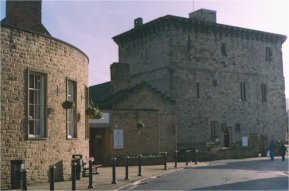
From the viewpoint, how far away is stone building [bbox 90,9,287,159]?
3984cm

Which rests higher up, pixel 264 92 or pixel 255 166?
pixel 264 92

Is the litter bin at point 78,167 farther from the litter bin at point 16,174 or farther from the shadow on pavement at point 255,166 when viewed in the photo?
the shadow on pavement at point 255,166

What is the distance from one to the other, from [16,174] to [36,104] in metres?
2.70

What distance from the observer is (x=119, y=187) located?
1442cm

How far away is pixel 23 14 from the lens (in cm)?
2116

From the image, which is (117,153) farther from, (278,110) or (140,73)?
(278,110)

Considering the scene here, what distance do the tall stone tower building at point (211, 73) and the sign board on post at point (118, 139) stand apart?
493 inches

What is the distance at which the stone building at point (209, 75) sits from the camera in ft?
131

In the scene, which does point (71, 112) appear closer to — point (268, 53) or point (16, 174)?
point (16, 174)

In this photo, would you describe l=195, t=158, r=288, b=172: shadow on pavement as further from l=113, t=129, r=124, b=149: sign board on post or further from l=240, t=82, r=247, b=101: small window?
l=240, t=82, r=247, b=101: small window

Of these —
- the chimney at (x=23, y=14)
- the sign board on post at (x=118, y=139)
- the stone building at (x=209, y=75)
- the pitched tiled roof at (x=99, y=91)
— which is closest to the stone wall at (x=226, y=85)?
the stone building at (x=209, y=75)

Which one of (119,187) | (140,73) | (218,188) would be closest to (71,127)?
(119,187)

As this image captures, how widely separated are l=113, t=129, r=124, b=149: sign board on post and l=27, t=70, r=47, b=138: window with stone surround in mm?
11554

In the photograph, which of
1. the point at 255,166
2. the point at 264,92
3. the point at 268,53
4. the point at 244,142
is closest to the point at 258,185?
the point at 255,166
